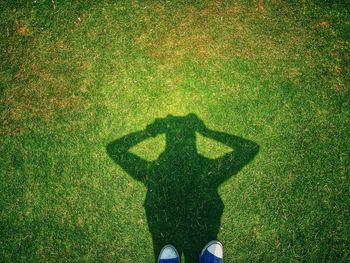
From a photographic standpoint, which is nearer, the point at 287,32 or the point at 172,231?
the point at 172,231

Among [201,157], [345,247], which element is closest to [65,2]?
[201,157]

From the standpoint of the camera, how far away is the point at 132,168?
15.3ft

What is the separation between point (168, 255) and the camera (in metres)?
4.40

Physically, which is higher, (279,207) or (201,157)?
(201,157)

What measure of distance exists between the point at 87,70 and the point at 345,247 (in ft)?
16.6

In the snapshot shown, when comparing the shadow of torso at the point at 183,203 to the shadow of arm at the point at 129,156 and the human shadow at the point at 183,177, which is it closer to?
the human shadow at the point at 183,177

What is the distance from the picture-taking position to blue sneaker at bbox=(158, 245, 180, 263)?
14.4 ft

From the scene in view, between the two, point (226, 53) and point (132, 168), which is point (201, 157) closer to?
point (132, 168)

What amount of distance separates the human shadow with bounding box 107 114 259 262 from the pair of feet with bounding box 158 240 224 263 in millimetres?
109

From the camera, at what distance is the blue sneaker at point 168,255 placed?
14.4ft

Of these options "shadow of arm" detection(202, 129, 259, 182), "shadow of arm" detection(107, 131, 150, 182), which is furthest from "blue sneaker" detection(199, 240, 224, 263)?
"shadow of arm" detection(107, 131, 150, 182)

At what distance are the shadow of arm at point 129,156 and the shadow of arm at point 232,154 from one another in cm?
109

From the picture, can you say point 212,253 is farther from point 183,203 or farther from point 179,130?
point 179,130

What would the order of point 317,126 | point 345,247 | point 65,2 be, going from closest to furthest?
point 345,247 → point 317,126 → point 65,2
